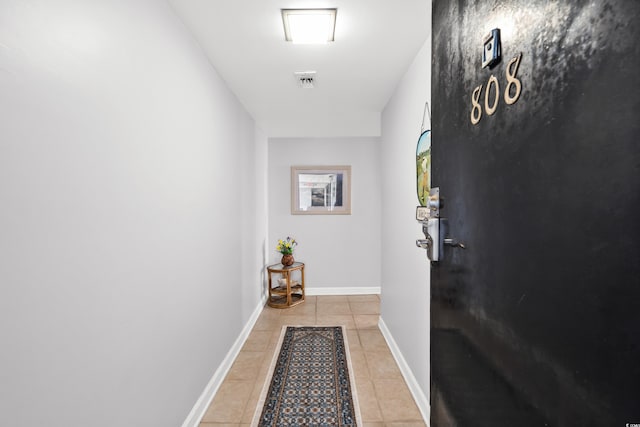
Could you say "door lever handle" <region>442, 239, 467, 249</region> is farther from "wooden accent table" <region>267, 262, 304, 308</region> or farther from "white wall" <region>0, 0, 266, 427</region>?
"wooden accent table" <region>267, 262, 304, 308</region>

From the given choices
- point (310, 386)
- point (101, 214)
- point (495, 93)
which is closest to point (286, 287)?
point (310, 386)

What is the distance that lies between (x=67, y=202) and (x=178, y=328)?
3.33 ft

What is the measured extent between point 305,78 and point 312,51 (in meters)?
0.41

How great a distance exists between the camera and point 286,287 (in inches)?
171

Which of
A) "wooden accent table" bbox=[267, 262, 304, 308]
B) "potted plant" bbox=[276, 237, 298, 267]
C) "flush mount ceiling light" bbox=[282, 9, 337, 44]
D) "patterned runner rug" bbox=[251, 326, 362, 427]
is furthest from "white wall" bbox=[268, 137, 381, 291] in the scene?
"flush mount ceiling light" bbox=[282, 9, 337, 44]

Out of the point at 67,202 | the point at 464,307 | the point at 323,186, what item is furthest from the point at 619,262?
the point at 323,186

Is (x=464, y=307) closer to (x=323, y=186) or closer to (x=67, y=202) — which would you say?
(x=67, y=202)

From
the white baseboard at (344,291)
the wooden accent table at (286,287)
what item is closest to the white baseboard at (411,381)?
the wooden accent table at (286,287)

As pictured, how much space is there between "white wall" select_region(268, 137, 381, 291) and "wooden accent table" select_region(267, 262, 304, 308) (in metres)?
0.24

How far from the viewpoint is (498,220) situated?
703 millimetres

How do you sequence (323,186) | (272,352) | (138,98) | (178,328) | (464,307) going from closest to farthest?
(464,307) < (138,98) < (178,328) < (272,352) < (323,186)

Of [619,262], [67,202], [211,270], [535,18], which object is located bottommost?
[211,270]

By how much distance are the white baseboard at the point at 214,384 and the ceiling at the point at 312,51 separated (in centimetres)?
219

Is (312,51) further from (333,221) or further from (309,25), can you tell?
(333,221)
